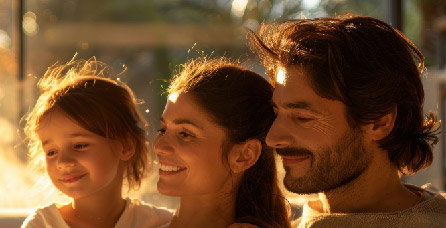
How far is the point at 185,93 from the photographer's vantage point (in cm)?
141

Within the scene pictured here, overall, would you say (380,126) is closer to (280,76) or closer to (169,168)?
(280,76)

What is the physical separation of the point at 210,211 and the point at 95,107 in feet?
1.31

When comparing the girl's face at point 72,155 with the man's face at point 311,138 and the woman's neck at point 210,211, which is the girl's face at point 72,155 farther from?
the man's face at point 311,138

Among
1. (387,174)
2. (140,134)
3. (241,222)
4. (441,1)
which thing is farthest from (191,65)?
(441,1)

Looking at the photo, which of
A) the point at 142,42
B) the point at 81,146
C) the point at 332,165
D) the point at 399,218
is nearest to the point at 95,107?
the point at 81,146

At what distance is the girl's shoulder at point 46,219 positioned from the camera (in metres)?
1.55

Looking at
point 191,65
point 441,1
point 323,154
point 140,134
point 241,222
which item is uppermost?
point 441,1

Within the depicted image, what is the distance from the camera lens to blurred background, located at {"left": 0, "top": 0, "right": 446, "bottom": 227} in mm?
2033

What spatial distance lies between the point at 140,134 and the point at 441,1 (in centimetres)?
234

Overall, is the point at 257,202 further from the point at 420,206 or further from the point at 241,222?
the point at 420,206

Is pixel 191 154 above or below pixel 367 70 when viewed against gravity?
below

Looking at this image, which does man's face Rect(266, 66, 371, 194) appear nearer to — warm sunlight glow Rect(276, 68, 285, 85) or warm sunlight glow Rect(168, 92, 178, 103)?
warm sunlight glow Rect(276, 68, 285, 85)

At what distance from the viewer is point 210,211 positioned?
1415mm

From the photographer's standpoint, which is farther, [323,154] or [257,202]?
[257,202]
